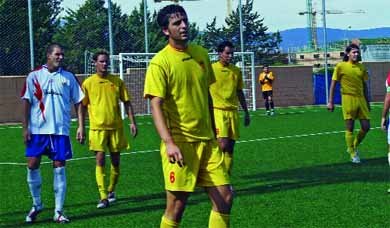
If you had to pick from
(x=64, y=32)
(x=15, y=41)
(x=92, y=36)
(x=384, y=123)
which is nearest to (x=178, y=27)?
(x=384, y=123)

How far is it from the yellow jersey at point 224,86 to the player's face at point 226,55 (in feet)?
0.27

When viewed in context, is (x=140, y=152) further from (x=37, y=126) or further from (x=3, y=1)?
(x=3, y=1)

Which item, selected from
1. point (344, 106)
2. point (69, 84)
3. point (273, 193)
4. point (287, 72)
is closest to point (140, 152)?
point (344, 106)

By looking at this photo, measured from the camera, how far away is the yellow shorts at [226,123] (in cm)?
1283

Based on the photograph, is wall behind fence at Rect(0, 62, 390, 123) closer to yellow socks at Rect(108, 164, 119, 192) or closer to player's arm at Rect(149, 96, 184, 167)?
yellow socks at Rect(108, 164, 119, 192)

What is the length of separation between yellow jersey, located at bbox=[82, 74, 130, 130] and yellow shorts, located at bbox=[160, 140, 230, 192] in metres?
4.74

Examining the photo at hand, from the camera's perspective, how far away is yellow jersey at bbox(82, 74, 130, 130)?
11969mm

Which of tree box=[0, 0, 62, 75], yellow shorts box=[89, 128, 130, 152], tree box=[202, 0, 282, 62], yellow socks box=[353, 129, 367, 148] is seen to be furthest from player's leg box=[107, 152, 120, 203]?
tree box=[202, 0, 282, 62]

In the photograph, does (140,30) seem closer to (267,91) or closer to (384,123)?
(267,91)

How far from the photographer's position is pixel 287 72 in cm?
4441

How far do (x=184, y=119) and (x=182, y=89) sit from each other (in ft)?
0.77

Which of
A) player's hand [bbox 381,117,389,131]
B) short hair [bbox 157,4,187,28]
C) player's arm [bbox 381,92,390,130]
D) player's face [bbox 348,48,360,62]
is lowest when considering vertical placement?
player's hand [bbox 381,117,389,131]

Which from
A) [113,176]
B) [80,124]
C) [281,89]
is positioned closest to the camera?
[80,124]

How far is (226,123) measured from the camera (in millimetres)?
12883
